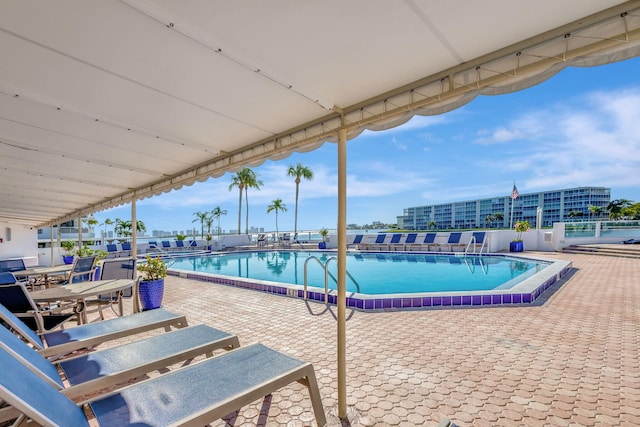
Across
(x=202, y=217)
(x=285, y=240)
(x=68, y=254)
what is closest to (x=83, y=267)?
(x=68, y=254)

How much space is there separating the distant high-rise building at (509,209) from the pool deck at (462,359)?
67933mm

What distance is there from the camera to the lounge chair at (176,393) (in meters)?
1.38

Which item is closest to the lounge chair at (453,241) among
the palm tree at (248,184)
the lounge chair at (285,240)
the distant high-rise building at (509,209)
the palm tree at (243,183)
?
the lounge chair at (285,240)

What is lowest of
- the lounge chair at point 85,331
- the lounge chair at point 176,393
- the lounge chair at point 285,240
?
the lounge chair at point 285,240

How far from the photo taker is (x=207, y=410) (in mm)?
1667

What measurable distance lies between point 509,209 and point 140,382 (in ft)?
277

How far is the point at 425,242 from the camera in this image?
16.0 m

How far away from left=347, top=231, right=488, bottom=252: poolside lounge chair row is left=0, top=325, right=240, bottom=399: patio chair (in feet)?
45.7

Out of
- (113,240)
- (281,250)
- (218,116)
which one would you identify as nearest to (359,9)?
(218,116)

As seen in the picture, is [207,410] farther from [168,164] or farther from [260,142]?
[168,164]

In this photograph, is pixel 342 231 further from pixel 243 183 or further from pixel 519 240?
pixel 243 183

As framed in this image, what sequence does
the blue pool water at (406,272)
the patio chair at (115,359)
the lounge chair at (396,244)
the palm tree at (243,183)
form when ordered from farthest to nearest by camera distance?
the palm tree at (243,183) < the lounge chair at (396,244) < the blue pool water at (406,272) < the patio chair at (115,359)

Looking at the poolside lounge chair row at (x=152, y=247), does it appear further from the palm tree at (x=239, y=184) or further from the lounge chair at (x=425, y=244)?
the lounge chair at (x=425, y=244)

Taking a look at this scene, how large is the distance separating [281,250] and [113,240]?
11350 mm
